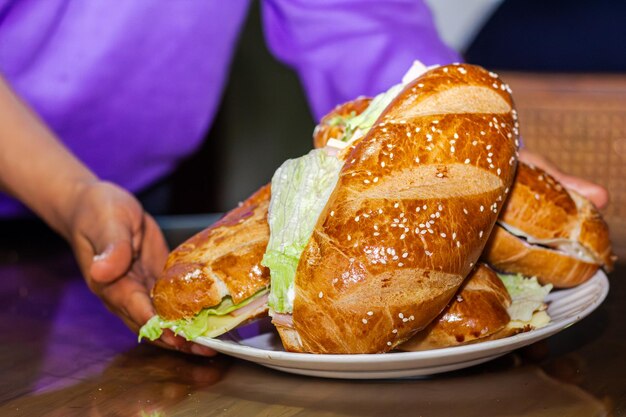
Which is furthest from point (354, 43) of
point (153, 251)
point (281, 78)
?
point (281, 78)

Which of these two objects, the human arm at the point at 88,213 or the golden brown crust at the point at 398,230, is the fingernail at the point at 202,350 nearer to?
the human arm at the point at 88,213

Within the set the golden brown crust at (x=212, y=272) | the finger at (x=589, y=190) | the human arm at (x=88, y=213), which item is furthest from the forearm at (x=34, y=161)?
the finger at (x=589, y=190)

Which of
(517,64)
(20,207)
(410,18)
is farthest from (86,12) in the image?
(517,64)

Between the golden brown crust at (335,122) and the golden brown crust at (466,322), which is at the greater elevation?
the golden brown crust at (335,122)

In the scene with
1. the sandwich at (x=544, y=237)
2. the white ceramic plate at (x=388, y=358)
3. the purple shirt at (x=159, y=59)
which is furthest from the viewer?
the purple shirt at (x=159, y=59)

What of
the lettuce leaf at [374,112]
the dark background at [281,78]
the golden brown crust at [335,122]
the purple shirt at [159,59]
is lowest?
the dark background at [281,78]

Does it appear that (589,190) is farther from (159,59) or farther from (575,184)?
(159,59)
